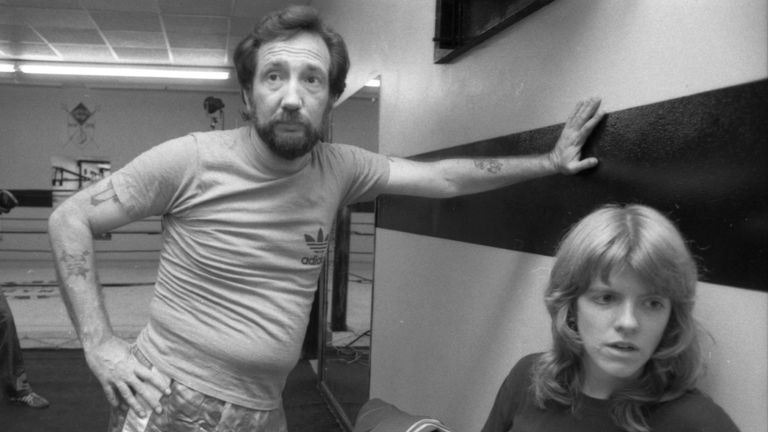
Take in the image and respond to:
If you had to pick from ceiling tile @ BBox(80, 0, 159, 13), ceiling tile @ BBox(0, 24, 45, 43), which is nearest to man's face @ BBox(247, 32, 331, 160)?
ceiling tile @ BBox(80, 0, 159, 13)

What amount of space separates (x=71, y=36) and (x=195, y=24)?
4.68 ft

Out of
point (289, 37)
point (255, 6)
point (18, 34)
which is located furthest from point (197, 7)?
point (289, 37)

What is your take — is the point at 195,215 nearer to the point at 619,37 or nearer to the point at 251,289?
the point at 251,289

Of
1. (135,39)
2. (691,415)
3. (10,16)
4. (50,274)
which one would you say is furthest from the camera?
(50,274)

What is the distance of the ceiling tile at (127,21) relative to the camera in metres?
5.76

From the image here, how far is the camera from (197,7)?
5555mm

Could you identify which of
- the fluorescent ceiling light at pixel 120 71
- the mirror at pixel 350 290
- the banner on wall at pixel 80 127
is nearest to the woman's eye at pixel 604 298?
the mirror at pixel 350 290

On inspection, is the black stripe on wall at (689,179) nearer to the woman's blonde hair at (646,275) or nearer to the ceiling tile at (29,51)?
the woman's blonde hair at (646,275)

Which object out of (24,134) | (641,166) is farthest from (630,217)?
(24,134)

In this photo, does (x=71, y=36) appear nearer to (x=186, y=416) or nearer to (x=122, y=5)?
(x=122, y=5)

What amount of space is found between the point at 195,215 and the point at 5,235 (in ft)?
29.6

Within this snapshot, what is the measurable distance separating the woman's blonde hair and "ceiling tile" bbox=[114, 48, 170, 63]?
697cm

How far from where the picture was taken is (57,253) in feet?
4.79

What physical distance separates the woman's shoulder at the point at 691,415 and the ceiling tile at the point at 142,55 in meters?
7.12
